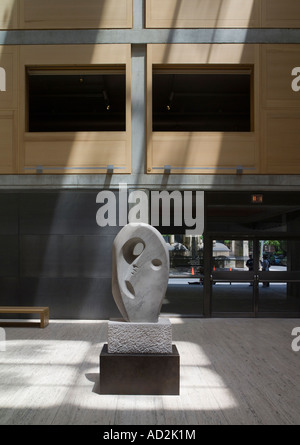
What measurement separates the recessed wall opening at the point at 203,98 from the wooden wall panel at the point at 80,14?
1.77m

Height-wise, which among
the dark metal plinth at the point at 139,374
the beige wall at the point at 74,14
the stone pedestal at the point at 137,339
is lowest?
the dark metal plinth at the point at 139,374

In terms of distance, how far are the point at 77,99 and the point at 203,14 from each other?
539 centimetres

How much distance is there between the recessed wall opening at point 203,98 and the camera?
447 inches

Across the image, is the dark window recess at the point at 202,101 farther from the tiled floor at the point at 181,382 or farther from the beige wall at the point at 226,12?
the tiled floor at the point at 181,382

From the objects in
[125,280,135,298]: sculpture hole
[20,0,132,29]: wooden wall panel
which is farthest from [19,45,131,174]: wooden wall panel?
[125,280,135,298]: sculpture hole

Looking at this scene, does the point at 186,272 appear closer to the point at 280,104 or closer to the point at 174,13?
the point at 280,104

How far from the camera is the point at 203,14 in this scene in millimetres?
11008

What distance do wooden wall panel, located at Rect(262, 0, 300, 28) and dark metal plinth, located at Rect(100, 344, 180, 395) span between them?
9.88 meters

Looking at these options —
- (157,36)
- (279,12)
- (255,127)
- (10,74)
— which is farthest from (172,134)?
(10,74)

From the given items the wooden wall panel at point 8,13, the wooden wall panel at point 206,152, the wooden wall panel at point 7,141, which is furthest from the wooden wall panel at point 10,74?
the wooden wall panel at point 206,152

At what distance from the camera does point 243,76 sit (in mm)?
12180

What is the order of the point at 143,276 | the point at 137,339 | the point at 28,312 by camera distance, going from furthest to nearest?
the point at 28,312 → the point at 143,276 → the point at 137,339

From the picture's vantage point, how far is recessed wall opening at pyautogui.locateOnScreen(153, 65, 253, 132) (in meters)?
11.4

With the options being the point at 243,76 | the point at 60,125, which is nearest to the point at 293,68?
the point at 243,76
